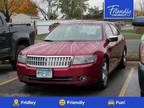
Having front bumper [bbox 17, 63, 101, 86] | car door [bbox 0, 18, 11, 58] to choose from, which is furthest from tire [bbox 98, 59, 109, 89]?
car door [bbox 0, 18, 11, 58]

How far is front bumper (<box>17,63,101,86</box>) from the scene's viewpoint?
26.2 ft

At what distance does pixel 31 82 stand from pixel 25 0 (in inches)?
2483

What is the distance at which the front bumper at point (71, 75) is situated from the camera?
8000mm

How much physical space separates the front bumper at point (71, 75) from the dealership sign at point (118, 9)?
30.0 feet

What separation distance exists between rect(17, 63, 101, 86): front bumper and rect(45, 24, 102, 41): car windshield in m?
1.35

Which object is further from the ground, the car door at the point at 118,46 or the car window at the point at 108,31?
the car window at the point at 108,31

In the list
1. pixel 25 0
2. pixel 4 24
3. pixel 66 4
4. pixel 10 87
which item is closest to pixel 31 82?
pixel 10 87

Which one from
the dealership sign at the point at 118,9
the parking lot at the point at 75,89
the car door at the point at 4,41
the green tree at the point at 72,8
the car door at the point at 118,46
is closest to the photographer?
Result: the parking lot at the point at 75,89

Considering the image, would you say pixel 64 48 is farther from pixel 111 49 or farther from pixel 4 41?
pixel 4 41

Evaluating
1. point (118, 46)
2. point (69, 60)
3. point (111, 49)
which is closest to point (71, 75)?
point (69, 60)

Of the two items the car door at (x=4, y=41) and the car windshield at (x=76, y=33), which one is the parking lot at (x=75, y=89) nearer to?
the car door at (x=4, y=41)

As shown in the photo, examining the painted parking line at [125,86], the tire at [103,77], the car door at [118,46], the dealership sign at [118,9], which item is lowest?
the painted parking line at [125,86]

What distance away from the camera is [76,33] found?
32.0 ft

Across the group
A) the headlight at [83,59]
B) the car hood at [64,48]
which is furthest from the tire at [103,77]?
the headlight at [83,59]
